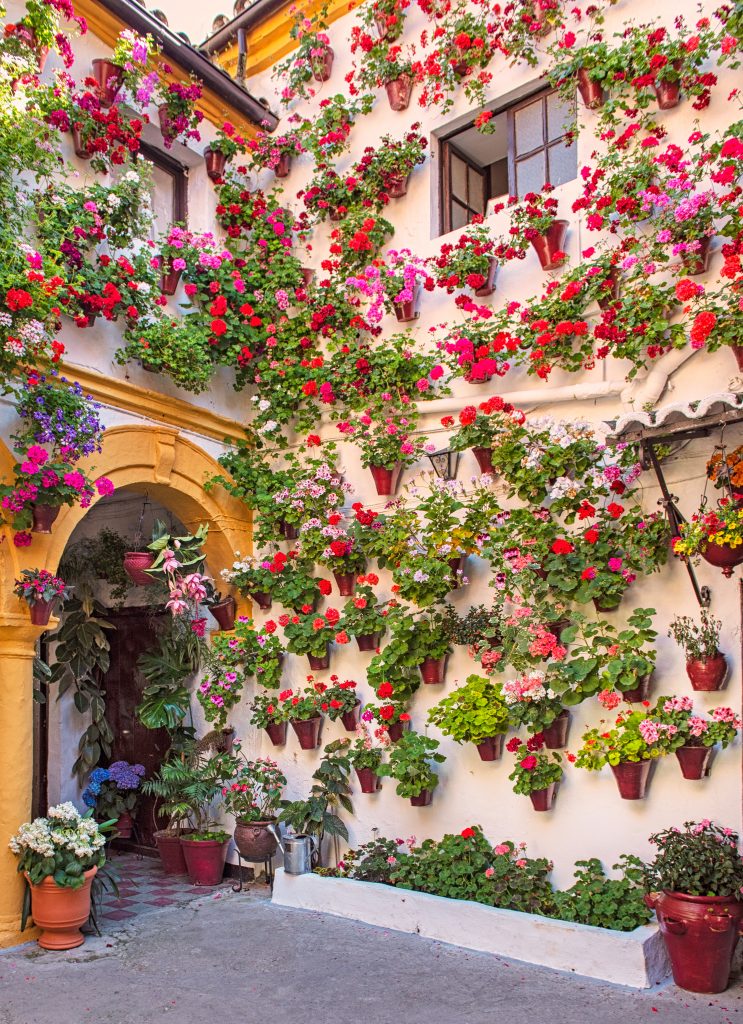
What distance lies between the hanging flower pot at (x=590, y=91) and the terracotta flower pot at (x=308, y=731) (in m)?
5.05

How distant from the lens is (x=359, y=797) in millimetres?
6617

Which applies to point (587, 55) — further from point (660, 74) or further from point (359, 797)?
point (359, 797)

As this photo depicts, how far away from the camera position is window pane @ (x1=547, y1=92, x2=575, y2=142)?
20.9 feet

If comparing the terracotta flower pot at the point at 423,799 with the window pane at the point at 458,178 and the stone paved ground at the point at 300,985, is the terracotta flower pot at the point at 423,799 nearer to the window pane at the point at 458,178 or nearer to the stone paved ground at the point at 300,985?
the stone paved ground at the point at 300,985

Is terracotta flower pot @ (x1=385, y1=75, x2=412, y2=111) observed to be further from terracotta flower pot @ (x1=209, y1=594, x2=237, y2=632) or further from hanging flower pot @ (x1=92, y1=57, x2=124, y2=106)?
terracotta flower pot @ (x1=209, y1=594, x2=237, y2=632)

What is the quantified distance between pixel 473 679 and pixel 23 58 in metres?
5.21

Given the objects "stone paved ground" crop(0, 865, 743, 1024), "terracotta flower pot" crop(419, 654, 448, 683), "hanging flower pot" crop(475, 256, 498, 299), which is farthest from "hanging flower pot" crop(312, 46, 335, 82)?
"stone paved ground" crop(0, 865, 743, 1024)

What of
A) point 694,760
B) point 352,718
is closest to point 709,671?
point 694,760

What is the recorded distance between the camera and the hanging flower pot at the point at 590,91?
5.97m

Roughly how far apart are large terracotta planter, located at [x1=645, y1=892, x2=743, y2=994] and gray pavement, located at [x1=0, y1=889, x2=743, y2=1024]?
9 cm

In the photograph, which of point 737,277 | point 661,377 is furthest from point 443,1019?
point 737,277

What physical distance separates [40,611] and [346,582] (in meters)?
2.35

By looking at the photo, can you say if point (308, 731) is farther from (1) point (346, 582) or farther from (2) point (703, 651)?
(2) point (703, 651)

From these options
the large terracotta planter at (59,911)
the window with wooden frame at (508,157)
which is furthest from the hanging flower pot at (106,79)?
the large terracotta planter at (59,911)
